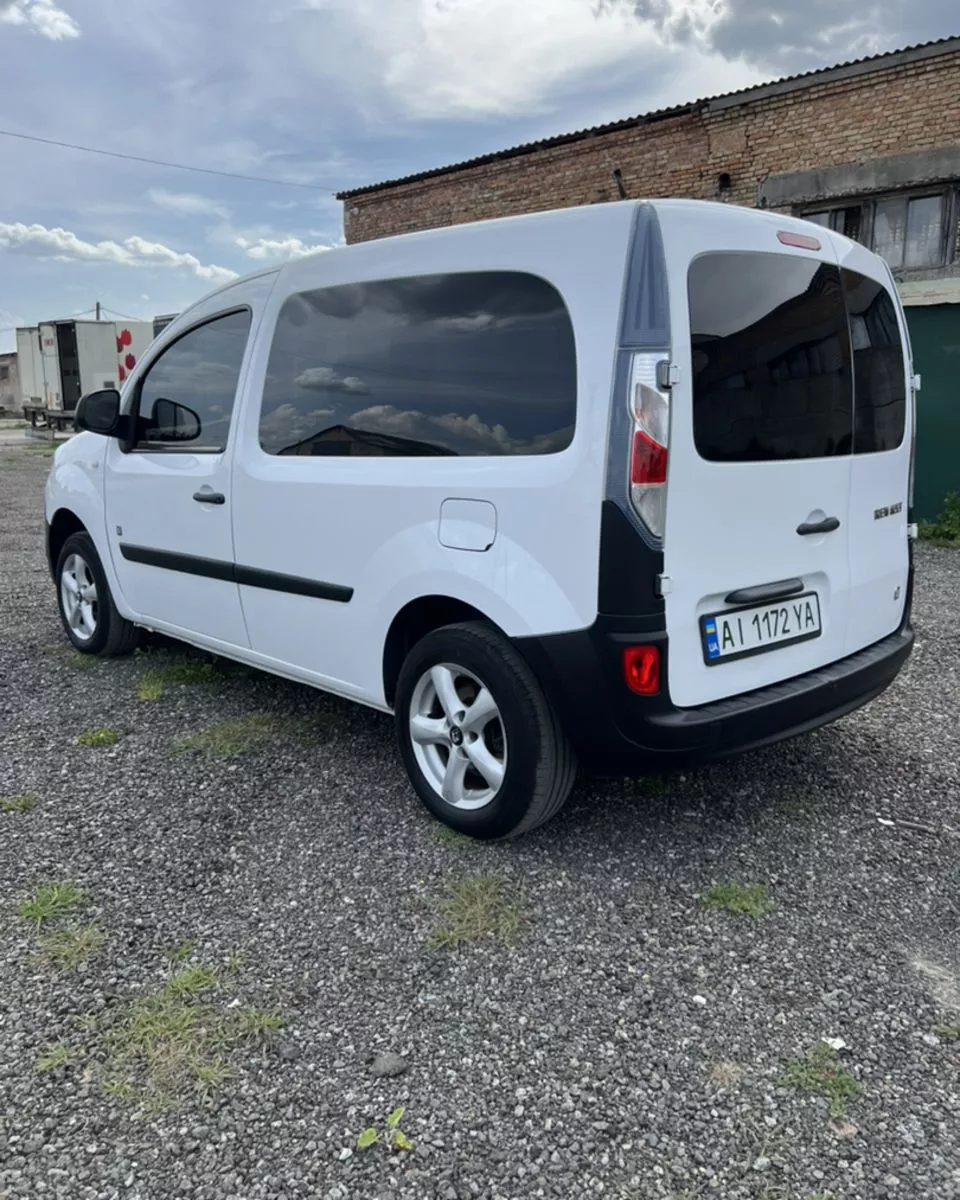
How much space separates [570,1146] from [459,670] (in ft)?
4.87

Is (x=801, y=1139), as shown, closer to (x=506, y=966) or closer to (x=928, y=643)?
(x=506, y=966)

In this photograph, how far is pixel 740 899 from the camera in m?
2.76

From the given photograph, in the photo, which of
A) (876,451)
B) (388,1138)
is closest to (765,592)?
(876,451)

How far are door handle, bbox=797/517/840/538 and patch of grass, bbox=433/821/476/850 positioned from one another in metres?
1.50

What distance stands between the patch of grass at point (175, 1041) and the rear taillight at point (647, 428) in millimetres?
1664

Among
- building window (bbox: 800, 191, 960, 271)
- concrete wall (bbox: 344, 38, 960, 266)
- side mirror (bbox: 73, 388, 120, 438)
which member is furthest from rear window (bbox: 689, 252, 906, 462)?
concrete wall (bbox: 344, 38, 960, 266)

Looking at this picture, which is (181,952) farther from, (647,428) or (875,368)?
(875,368)

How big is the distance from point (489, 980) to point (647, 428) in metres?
1.54

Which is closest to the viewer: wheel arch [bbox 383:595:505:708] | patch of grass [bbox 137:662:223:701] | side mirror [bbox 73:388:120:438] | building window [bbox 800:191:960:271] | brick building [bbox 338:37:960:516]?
wheel arch [bbox 383:595:505:708]

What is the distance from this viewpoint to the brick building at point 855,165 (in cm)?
987

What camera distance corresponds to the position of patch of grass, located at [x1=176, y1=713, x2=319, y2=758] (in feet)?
12.8

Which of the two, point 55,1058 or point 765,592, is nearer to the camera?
point 55,1058

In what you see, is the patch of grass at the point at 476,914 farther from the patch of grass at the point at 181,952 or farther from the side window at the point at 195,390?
the side window at the point at 195,390

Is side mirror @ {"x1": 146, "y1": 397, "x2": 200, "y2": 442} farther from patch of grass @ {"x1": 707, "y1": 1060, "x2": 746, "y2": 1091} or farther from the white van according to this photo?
patch of grass @ {"x1": 707, "y1": 1060, "x2": 746, "y2": 1091}
